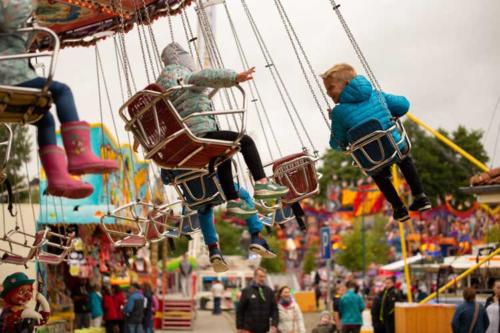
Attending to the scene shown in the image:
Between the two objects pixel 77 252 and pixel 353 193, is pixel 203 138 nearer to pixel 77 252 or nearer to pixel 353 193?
pixel 77 252

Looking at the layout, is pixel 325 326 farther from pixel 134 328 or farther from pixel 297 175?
pixel 134 328

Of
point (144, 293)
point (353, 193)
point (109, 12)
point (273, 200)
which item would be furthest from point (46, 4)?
point (353, 193)

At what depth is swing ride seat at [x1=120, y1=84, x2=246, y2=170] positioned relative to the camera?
27.8ft

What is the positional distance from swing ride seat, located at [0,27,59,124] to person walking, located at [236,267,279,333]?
27.0 feet

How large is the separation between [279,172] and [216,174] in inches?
51.2

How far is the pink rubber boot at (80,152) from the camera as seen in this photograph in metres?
7.29

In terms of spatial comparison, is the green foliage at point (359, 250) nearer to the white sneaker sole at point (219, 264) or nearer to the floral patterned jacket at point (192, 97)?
the white sneaker sole at point (219, 264)

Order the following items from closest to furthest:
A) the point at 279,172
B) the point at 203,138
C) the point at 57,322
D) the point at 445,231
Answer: the point at 203,138, the point at 279,172, the point at 57,322, the point at 445,231

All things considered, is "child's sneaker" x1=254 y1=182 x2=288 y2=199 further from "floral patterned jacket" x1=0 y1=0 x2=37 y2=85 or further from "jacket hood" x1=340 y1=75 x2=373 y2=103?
"floral patterned jacket" x1=0 y1=0 x2=37 y2=85

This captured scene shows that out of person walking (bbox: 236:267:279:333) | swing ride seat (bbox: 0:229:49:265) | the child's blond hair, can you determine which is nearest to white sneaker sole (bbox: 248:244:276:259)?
the child's blond hair

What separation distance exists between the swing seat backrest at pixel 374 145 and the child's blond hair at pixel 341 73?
2.07ft

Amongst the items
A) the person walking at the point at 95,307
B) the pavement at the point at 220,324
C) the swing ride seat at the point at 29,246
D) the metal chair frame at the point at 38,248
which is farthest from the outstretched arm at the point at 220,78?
the pavement at the point at 220,324

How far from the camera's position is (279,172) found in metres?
11.3

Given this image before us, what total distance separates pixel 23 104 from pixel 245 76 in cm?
206
